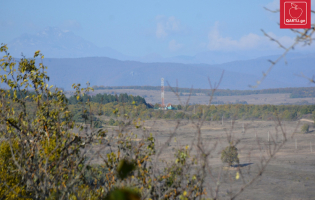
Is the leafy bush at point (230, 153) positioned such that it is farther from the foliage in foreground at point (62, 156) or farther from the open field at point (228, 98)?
the open field at point (228, 98)

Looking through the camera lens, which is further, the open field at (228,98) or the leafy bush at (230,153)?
the open field at (228,98)

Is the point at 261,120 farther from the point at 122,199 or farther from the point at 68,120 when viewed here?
the point at 122,199

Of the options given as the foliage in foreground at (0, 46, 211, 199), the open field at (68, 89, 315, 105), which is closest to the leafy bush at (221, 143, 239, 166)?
the foliage in foreground at (0, 46, 211, 199)

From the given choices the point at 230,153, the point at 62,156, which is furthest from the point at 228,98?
the point at 62,156

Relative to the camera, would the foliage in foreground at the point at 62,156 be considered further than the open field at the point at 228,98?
No

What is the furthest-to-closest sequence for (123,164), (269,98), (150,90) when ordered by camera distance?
1. (150,90)
2. (269,98)
3. (123,164)

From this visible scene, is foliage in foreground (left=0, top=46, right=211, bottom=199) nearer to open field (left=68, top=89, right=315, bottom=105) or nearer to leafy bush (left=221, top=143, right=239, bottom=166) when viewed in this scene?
leafy bush (left=221, top=143, right=239, bottom=166)

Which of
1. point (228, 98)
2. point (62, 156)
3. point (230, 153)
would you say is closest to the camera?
point (62, 156)

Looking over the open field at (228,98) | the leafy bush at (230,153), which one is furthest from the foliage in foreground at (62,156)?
the open field at (228,98)

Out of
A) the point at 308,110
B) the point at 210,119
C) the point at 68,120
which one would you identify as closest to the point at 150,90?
the point at 210,119

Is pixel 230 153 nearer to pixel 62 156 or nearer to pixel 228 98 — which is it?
pixel 62 156

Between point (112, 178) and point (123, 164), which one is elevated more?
point (123, 164)

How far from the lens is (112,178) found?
176 inches

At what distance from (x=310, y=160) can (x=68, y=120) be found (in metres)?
34.1
